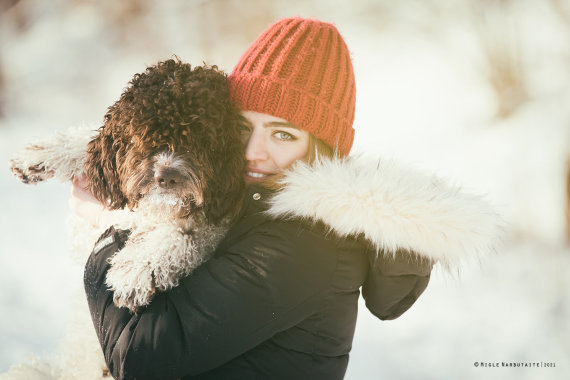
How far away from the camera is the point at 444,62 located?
13.8 feet

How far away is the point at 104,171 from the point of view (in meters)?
1.55

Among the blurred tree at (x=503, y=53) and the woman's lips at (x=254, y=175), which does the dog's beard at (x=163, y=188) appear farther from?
the blurred tree at (x=503, y=53)

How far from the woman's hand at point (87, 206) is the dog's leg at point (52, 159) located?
0.22ft

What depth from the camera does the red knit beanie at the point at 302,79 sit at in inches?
65.8

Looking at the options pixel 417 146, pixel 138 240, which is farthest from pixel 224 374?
pixel 417 146

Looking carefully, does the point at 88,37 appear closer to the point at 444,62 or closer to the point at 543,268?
the point at 444,62

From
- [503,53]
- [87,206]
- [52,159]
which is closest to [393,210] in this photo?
[87,206]

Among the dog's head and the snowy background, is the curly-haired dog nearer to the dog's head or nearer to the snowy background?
the dog's head

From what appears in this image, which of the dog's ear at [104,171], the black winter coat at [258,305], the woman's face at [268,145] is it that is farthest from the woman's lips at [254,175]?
the dog's ear at [104,171]

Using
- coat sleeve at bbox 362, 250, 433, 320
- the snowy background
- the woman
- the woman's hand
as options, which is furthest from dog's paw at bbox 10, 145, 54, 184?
the snowy background

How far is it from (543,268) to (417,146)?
4.76ft

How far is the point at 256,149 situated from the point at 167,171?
1.09ft

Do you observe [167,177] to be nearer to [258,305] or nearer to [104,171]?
[104,171]

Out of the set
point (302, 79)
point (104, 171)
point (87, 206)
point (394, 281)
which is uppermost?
point (302, 79)
